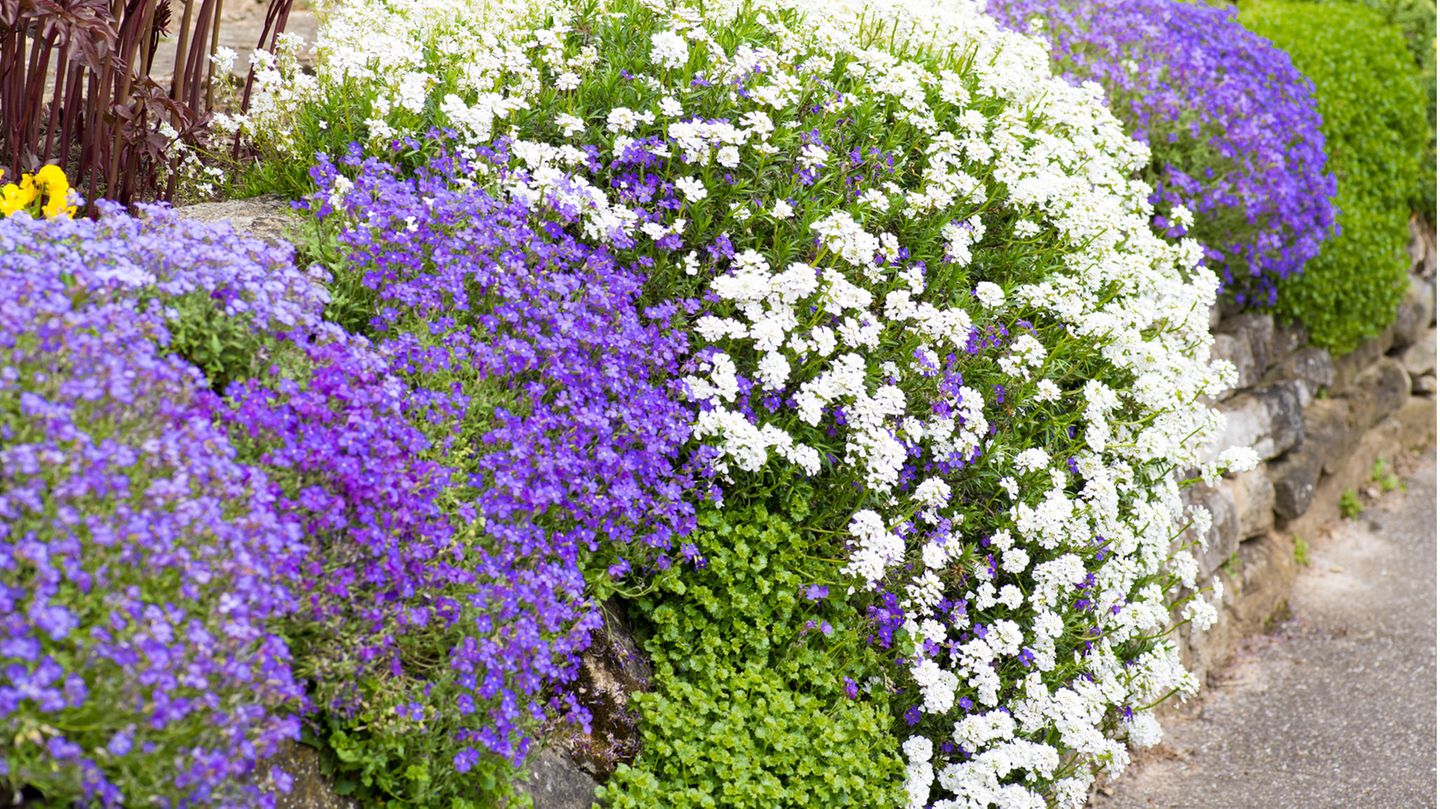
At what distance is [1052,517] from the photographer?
3975 mm

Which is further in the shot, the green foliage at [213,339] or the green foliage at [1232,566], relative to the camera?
the green foliage at [1232,566]

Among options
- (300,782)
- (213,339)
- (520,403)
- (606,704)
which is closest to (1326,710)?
(606,704)

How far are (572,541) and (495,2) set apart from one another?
2157mm

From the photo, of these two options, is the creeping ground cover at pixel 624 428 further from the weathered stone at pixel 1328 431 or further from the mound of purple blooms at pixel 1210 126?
the weathered stone at pixel 1328 431

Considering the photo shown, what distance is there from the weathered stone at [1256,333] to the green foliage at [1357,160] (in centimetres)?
23

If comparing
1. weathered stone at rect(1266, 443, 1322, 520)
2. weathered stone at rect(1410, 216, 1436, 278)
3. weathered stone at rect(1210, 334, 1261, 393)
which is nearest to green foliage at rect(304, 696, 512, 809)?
weathered stone at rect(1210, 334, 1261, 393)

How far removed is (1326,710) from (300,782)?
4550mm

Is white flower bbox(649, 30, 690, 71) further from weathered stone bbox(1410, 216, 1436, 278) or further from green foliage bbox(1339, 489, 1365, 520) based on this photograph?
weathered stone bbox(1410, 216, 1436, 278)

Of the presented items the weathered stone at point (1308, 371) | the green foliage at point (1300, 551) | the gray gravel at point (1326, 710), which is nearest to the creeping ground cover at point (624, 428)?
the gray gravel at point (1326, 710)

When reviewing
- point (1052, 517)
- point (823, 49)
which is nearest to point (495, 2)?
point (823, 49)

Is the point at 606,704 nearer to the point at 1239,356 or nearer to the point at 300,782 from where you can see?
the point at 300,782

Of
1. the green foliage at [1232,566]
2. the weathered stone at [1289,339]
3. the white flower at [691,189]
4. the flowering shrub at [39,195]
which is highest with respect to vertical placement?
the white flower at [691,189]

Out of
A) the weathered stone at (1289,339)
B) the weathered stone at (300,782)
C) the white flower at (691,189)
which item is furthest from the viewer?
the weathered stone at (1289,339)

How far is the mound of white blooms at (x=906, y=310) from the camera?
12.3ft
